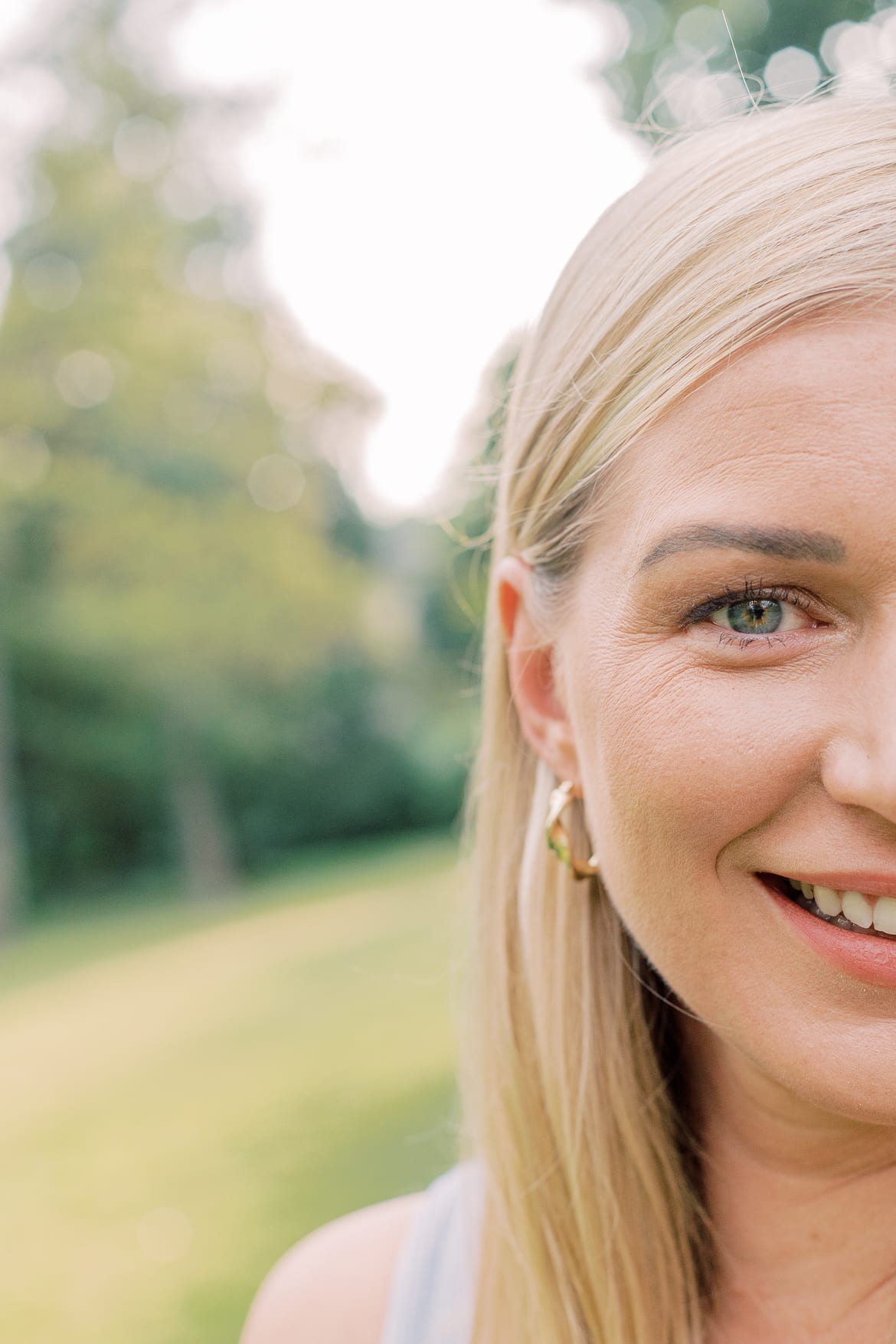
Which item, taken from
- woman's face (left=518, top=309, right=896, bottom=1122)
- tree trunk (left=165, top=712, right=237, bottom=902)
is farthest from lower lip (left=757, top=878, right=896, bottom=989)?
tree trunk (left=165, top=712, right=237, bottom=902)

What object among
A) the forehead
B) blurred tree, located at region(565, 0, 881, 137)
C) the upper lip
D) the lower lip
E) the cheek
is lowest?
the lower lip

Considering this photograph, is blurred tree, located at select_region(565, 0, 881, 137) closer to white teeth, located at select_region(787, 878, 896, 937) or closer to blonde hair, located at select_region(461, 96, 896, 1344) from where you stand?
blonde hair, located at select_region(461, 96, 896, 1344)

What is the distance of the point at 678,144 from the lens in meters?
2.01

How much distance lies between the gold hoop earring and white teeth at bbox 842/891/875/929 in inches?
19.5

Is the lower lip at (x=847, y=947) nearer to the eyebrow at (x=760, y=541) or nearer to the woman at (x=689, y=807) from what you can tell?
the woman at (x=689, y=807)

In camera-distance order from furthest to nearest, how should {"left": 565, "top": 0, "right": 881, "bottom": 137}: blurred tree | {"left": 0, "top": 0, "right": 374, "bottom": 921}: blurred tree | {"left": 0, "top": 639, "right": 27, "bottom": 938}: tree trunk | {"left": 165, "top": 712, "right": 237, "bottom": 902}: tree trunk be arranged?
{"left": 165, "top": 712, "right": 237, "bottom": 902}: tree trunk < {"left": 0, "top": 639, "right": 27, "bottom": 938}: tree trunk < {"left": 0, "top": 0, "right": 374, "bottom": 921}: blurred tree < {"left": 565, "top": 0, "right": 881, "bottom": 137}: blurred tree

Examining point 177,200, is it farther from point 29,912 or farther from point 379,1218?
point 379,1218

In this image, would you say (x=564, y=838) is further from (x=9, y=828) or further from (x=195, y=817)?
(x=195, y=817)

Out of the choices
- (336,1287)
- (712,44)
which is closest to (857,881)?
(336,1287)

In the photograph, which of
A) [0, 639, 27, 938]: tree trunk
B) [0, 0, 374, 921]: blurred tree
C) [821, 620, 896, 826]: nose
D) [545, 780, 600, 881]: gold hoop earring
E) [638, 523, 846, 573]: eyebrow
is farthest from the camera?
[0, 639, 27, 938]: tree trunk

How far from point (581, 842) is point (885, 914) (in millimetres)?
632

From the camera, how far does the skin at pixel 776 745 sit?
1.45m

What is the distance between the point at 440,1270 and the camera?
2088 mm

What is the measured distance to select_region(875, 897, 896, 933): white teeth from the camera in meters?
1.46
